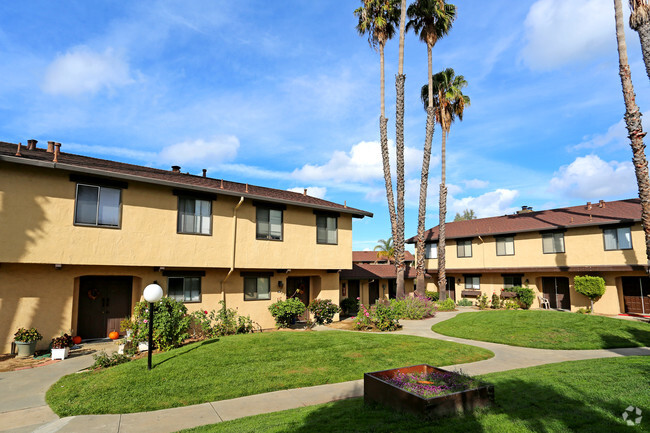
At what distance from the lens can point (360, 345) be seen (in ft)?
43.7

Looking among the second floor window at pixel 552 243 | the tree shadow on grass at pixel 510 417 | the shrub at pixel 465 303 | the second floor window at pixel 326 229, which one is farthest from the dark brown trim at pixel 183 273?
the second floor window at pixel 552 243

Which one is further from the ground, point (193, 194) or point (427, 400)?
point (193, 194)

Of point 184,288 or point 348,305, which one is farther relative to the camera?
point 348,305

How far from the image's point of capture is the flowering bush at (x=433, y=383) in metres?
6.67

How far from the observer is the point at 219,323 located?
→ 1636 centimetres

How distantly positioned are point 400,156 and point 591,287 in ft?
49.3

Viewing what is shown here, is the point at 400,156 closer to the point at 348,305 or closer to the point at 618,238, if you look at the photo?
the point at 348,305

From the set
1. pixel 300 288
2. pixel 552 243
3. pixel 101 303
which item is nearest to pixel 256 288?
pixel 300 288

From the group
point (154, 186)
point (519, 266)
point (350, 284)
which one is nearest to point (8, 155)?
point (154, 186)

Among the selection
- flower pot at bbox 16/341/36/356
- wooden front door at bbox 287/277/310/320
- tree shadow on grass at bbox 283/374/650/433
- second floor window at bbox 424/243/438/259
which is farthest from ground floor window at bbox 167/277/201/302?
second floor window at bbox 424/243/438/259

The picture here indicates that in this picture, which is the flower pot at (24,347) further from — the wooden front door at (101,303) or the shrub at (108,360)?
the shrub at (108,360)

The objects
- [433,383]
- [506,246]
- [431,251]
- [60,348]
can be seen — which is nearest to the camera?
[433,383]

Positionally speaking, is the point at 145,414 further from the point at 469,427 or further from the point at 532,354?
the point at 532,354

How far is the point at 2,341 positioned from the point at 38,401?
618 cm
